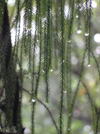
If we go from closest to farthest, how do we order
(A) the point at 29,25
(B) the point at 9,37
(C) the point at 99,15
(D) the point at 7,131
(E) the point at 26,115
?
(A) the point at 29,25, (D) the point at 7,131, (B) the point at 9,37, (C) the point at 99,15, (E) the point at 26,115

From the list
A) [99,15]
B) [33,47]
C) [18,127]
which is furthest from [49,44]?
[99,15]

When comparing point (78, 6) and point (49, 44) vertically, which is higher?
point (78, 6)

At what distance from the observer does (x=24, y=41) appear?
2.07ft

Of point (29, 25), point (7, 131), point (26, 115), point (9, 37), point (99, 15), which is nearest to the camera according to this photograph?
point (29, 25)

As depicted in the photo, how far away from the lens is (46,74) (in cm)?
64

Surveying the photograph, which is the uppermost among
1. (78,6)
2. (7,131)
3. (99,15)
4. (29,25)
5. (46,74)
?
(99,15)

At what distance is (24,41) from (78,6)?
0.81 feet

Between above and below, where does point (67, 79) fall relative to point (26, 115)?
below

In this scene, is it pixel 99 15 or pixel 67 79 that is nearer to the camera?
pixel 67 79

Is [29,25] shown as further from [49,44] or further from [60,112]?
[60,112]

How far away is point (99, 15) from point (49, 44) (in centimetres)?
320

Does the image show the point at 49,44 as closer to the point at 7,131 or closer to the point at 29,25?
the point at 29,25

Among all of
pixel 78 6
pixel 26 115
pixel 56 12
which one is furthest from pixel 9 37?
pixel 26 115

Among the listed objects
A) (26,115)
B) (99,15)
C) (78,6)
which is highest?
(99,15)
